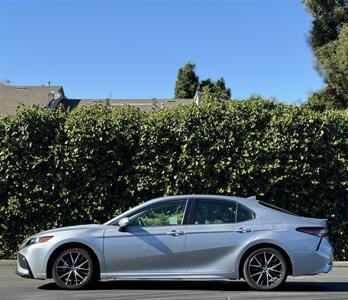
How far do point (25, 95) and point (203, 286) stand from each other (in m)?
24.6

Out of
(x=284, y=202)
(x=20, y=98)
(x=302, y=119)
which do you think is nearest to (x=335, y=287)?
(x=284, y=202)

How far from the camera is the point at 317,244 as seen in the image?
8898 millimetres

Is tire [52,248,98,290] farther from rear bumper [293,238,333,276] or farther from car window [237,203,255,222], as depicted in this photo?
rear bumper [293,238,333,276]

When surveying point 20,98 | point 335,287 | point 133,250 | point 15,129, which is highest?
point 20,98

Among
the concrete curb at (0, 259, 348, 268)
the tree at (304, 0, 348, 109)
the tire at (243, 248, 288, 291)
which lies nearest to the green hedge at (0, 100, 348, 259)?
the concrete curb at (0, 259, 348, 268)

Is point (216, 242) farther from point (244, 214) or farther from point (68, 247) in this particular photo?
point (68, 247)

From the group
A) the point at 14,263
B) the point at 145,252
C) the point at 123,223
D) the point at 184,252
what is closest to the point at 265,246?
the point at 184,252

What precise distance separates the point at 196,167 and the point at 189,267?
172 inches

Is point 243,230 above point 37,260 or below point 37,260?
above

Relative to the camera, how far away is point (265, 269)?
8.95 meters

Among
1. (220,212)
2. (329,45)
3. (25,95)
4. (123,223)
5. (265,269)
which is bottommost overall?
(265,269)

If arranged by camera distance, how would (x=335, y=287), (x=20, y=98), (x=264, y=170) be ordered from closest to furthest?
1. (x=335, y=287)
2. (x=264, y=170)
3. (x=20, y=98)

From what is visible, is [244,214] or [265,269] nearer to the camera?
[265,269]

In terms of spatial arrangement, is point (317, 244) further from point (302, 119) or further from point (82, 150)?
point (82, 150)
